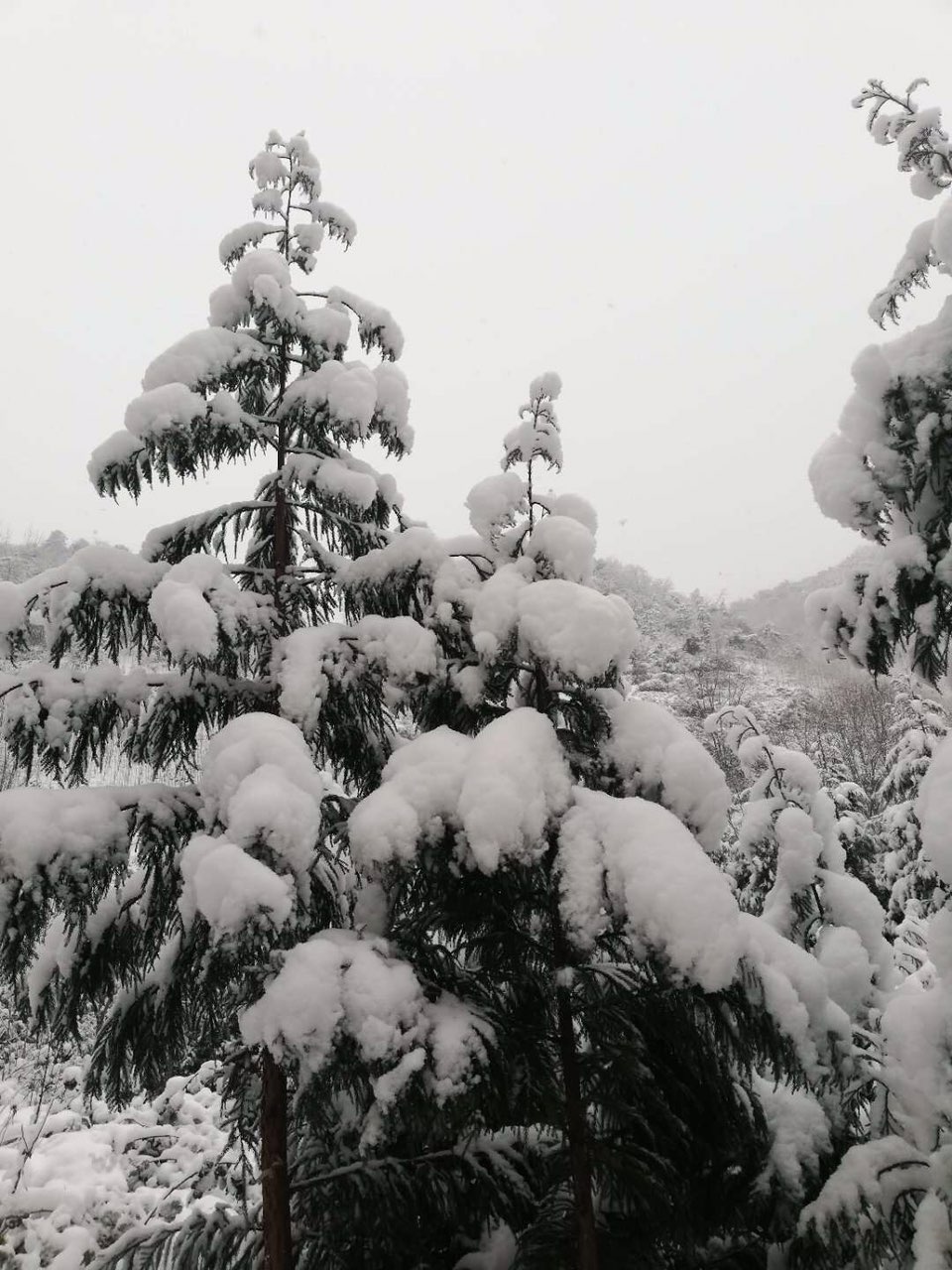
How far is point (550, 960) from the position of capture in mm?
2523

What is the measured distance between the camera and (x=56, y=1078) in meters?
8.41

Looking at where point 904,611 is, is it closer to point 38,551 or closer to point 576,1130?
point 576,1130

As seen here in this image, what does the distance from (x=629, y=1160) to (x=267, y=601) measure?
A: 236 centimetres

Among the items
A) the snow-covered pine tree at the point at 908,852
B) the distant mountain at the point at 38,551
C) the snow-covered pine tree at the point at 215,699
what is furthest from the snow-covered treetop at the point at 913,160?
the distant mountain at the point at 38,551

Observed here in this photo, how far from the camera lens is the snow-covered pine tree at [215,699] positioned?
2.12 meters

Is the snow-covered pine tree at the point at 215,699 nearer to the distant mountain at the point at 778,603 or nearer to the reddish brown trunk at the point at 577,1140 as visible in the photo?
the reddish brown trunk at the point at 577,1140

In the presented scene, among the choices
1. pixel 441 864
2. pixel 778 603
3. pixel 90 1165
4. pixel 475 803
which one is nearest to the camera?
A: pixel 475 803

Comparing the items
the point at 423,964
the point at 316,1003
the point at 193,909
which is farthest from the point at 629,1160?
the point at 193,909

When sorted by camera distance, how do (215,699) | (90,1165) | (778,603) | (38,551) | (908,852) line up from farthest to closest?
(778,603), (38,551), (908,852), (90,1165), (215,699)

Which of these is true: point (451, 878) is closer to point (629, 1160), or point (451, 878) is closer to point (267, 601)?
point (629, 1160)

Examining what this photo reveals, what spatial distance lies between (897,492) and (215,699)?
2.60m

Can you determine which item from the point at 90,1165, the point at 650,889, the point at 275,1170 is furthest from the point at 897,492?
the point at 90,1165

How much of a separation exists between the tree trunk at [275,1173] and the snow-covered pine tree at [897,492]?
2.50 m

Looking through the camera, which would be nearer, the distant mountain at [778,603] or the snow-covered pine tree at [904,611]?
the snow-covered pine tree at [904,611]
